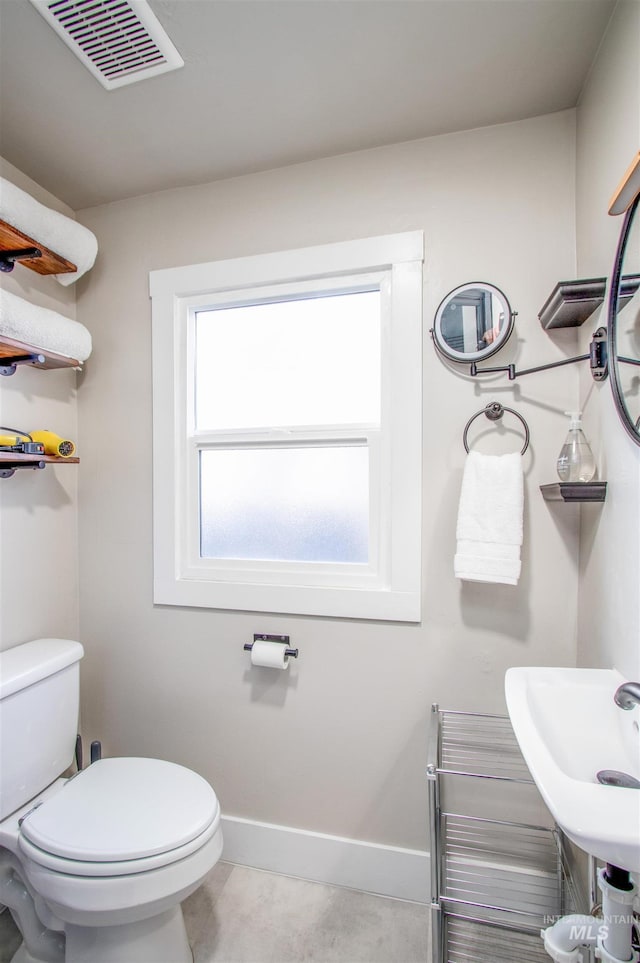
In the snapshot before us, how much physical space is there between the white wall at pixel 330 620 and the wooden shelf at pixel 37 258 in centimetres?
21

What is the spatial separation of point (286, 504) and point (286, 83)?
128 centimetres

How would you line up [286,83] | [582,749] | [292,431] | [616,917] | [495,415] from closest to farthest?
[616,917], [582,749], [286,83], [495,415], [292,431]

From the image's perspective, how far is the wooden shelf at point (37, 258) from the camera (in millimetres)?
1364

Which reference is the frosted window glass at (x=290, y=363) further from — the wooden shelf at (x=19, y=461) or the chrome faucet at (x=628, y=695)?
the chrome faucet at (x=628, y=695)

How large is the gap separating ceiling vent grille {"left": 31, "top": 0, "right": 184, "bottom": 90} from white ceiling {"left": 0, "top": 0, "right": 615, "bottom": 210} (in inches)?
1.3

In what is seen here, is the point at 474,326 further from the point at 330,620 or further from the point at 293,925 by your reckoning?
the point at 293,925

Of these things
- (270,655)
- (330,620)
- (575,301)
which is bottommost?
(270,655)

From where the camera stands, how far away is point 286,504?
1.70 meters

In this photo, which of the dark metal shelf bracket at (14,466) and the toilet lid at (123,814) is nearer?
the toilet lid at (123,814)

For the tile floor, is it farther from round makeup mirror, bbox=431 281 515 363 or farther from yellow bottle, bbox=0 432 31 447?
round makeup mirror, bbox=431 281 515 363

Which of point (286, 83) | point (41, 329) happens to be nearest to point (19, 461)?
point (41, 329)

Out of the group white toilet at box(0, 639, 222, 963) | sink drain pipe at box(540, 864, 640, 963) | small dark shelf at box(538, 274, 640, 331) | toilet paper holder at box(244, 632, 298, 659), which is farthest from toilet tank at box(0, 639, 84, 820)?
small dark shelf at box(538, 274, 640, 331)

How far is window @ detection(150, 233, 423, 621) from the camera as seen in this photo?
1516mm

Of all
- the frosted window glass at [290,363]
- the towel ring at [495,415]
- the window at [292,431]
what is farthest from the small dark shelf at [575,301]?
the frosted window glass at [290,363]
